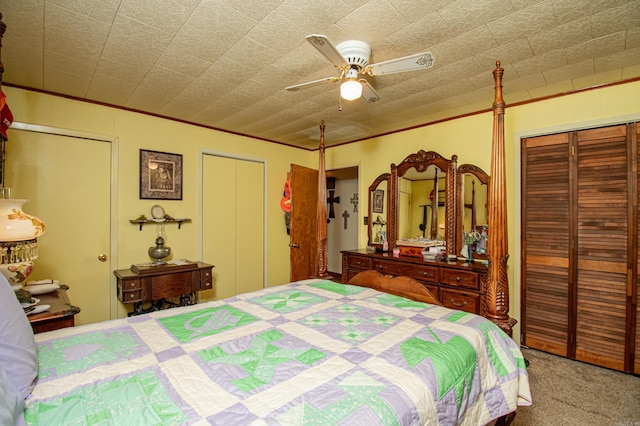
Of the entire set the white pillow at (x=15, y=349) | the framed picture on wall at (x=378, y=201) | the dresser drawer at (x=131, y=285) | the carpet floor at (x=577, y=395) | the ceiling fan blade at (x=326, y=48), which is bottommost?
the carpet floor at (x=577, y=395)

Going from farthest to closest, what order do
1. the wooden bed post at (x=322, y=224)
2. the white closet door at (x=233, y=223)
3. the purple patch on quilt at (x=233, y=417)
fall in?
the white closet door at (x=233, y=223) → the wooden bed post at (x=322, y=224) → the purple patch on quilt at (x=233, y=417)

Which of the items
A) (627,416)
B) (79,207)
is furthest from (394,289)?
(79,207)

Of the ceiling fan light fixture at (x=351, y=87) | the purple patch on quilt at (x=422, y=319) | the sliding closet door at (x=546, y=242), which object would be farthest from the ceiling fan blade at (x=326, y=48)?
the sliding closet door at (x=546, y=242)

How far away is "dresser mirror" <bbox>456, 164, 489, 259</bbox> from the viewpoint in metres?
3.15

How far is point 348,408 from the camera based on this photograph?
0.89 meters

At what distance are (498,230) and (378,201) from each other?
2.28 m

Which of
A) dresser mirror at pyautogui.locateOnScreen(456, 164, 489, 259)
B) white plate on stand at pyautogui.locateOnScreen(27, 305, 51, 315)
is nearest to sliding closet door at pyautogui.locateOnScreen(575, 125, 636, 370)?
dresser mirror at pyautogui.locateOnScreen(456, 164, 489, 259)

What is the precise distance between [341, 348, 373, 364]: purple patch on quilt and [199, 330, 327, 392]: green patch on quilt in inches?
3.6

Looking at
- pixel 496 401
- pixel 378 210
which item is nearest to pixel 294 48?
pixel 496 401

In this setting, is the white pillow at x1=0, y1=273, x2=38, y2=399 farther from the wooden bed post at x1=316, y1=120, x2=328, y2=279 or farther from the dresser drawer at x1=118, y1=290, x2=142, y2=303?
the wooden bed post at x1=316, y1=120, x2=328, y2=279

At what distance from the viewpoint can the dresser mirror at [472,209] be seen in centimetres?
315

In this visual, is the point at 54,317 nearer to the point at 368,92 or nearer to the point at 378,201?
the point at 368,92

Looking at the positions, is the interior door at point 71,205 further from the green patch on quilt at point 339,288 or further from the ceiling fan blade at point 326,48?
the ceiling fan blade at point 326,48

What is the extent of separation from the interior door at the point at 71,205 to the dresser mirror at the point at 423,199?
3.24 meters
